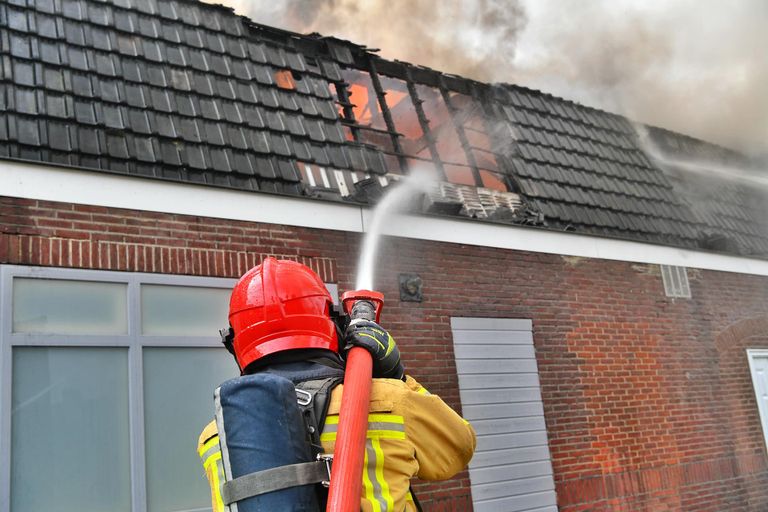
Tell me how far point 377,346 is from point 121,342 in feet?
9.75

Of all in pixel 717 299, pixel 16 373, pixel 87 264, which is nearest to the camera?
pixel 16 373

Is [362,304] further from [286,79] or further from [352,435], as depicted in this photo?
[286,79]

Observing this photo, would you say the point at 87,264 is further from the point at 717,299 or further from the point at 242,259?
the point at 717,299

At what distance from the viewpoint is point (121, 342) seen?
471cm

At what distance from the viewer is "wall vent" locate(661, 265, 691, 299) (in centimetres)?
824

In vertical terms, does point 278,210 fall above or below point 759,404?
above

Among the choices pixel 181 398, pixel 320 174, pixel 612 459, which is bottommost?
pixel 612 459

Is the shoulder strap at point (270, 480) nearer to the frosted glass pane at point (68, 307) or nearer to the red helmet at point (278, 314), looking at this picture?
the red helmet at point (278, 314)

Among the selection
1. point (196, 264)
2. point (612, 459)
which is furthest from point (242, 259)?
point (612, 459)

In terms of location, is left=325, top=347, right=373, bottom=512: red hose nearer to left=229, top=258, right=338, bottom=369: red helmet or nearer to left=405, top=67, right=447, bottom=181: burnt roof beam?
left=229, top=258, right=338, bottom=369: red helmet

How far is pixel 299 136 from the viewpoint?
6203mm

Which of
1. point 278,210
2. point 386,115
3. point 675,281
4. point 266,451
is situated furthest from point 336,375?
point 675,281

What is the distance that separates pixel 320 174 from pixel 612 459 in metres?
3.99

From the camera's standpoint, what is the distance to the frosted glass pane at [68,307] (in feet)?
14.6
